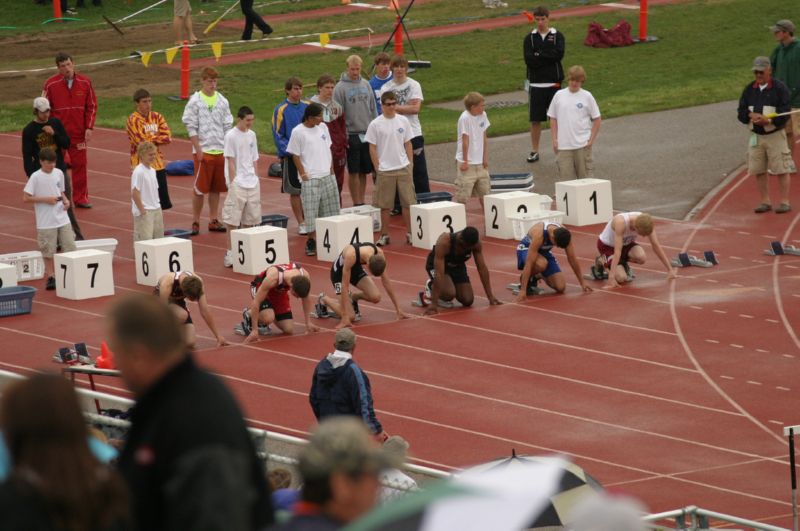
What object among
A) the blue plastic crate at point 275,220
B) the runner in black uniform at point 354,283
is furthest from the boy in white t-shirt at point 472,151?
the runner in black uniform at point 354,283

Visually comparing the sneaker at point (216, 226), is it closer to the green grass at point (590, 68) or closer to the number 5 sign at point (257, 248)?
the number 5 sign at point (257, 248)

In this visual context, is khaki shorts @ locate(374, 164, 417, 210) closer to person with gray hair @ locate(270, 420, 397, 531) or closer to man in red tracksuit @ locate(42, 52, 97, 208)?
man in red tracksuit @ locate(42, 52, 97, 208)

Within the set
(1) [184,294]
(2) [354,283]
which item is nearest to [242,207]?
(2) [354,283]

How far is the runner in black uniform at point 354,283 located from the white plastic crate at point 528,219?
3.04 m

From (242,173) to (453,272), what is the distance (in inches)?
131

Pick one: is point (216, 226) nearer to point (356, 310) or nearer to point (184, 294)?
point (356, 310)

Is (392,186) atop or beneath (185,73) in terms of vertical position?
beneath

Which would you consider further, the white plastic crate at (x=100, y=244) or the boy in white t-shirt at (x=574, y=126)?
the boy in white t-shirt at (x=574, y=126)

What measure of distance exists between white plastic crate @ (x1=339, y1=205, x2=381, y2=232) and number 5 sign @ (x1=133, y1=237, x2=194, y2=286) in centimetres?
223

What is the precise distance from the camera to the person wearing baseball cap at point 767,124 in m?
18.6

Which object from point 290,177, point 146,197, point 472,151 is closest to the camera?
point 146,197

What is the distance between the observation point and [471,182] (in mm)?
18750

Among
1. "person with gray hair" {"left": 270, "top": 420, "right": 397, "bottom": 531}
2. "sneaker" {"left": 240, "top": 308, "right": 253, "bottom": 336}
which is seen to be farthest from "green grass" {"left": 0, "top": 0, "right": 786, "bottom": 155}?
"person with gray hair" {"left": 270, "top": 420, "right": 397, "bottom": 531}

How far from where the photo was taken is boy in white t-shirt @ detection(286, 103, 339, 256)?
17.3m
